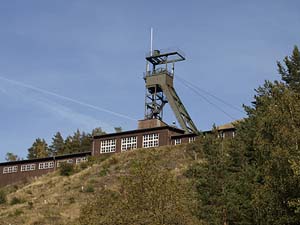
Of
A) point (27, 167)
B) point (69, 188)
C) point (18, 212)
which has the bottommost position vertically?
point (18, 212)

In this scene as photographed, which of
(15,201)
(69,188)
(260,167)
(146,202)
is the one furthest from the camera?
(69,188)

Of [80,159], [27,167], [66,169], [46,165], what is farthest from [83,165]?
[27,167]

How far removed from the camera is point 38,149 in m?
109

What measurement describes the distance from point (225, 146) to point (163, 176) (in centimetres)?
1306

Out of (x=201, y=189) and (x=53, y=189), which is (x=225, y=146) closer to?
(x=201, y=189)

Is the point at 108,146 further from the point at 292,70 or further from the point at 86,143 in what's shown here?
the point at 292,70

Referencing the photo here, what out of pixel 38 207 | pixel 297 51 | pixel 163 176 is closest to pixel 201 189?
pixel 163 176

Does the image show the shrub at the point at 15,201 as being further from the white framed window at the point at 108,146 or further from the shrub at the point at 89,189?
the white framed window at the point at 108,146

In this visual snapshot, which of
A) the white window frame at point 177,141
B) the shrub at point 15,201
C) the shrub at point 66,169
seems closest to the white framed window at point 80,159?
the shrub at point 66,169

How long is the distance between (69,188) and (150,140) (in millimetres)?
13408

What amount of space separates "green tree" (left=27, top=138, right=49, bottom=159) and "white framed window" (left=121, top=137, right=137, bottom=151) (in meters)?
32.5

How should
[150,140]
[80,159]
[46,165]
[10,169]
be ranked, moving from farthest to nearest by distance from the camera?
[10,169]
[46,165]
[80,159]
[150,140]

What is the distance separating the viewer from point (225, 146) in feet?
128

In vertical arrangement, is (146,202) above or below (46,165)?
below
